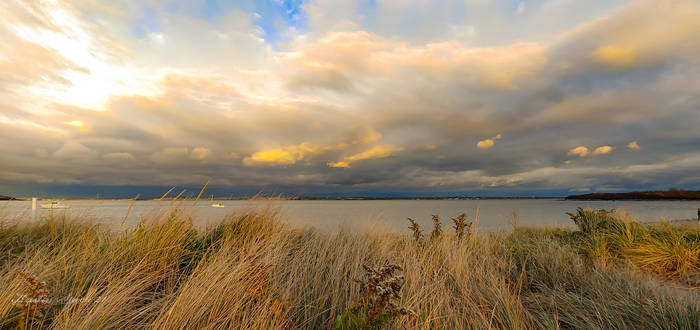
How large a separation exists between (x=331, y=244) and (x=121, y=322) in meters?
3.20

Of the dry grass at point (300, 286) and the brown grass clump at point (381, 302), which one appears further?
the dry grass at point (300, 286)

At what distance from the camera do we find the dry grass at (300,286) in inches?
97.2

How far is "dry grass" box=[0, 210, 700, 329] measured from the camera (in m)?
2.47

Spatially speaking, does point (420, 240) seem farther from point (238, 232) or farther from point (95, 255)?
point (95, 255)

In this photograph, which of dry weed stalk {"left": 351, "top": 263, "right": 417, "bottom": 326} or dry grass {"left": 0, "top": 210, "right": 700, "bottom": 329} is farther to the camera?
dry grass {"left": 0, "top": 210, "right": 700, "bottom": 329}

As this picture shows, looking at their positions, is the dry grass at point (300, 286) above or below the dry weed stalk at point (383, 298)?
below

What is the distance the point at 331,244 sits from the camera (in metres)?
5.44

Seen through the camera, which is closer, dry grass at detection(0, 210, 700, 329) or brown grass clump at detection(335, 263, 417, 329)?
brown grass clump at detection(335, 263, 417, 329)

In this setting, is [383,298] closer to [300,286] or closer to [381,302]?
[381,302]

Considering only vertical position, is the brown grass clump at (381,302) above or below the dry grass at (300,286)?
above

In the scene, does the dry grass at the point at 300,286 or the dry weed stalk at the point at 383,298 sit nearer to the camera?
the dry weed stalk at the point at 383,298

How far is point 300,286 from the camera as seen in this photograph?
355 centimetres

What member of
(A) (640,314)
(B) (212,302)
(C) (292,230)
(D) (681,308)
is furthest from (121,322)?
(D) (681,308)

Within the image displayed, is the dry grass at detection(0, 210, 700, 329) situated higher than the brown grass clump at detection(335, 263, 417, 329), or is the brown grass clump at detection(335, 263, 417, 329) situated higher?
the brown grass clump at detection(335, 263, 417, 329)
